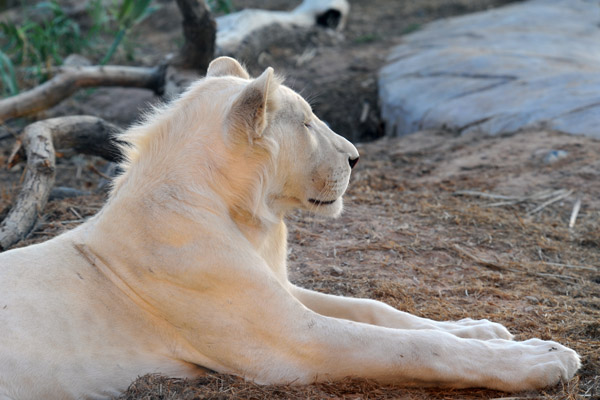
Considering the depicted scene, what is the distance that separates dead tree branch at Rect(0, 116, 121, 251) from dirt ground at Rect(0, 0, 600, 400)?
0.12 meters

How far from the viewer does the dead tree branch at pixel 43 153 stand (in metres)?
4.39

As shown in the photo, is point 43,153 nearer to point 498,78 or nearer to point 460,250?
point 460,250

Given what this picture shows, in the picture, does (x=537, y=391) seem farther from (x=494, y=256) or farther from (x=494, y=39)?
(x=494, y=39)

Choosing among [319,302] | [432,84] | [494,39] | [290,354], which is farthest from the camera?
[494,39]

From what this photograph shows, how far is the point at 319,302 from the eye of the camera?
333cm

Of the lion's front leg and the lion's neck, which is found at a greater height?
the lion's neck

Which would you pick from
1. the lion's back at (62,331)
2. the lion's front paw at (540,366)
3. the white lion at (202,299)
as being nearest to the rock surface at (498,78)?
the lion's front paw at (540,366)

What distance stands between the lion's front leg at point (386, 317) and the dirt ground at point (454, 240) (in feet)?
0.78

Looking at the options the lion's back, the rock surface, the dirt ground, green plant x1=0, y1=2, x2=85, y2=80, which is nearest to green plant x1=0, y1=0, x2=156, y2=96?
green plant x1=0, y1=2, x2=85, y2=80

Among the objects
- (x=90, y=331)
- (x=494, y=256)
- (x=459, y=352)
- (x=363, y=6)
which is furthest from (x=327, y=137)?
(x=363, y=6)

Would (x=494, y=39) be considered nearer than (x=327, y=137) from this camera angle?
No

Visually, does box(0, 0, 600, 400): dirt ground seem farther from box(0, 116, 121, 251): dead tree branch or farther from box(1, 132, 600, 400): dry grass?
box(0, 116, 121, 251): dead tree branch

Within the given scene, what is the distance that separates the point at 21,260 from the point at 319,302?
135 cm

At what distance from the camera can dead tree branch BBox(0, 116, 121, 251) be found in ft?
14.4
